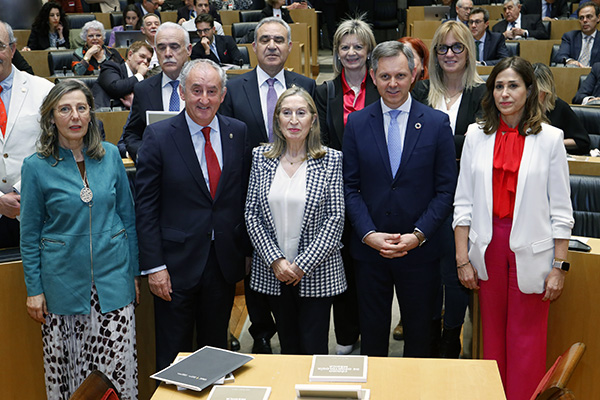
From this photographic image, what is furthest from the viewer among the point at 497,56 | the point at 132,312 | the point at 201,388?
the point at 497,56

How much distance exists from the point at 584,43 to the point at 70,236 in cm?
704

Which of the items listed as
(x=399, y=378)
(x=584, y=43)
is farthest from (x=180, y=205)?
(x=584, y=43)

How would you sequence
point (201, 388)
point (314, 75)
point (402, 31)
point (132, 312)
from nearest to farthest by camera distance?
point (201, 388)
point (132, 312)
point (314, 75)
point (402, 31)

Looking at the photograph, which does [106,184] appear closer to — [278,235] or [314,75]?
[278,235]

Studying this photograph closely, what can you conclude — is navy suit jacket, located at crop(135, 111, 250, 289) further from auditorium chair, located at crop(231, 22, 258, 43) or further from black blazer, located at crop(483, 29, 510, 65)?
auditorium chair, located at crop(231, 22, 258, 43)

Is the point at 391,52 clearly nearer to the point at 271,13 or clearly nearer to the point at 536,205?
the point at 536,205

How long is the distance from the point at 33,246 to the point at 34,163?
0.33 meters

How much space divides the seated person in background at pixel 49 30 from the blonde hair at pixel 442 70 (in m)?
6.89

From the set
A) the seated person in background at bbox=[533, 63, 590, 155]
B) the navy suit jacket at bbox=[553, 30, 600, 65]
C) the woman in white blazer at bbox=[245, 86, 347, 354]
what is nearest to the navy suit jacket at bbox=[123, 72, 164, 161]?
the woman in white blazer at bbox=[245, 86, 347, 354]

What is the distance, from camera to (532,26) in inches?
368

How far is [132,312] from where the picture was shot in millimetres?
2746

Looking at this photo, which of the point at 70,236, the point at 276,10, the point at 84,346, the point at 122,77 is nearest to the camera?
the point at 70,236

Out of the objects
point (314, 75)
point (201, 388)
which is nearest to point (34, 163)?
point (201, 388)

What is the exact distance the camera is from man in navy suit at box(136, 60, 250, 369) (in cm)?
275
